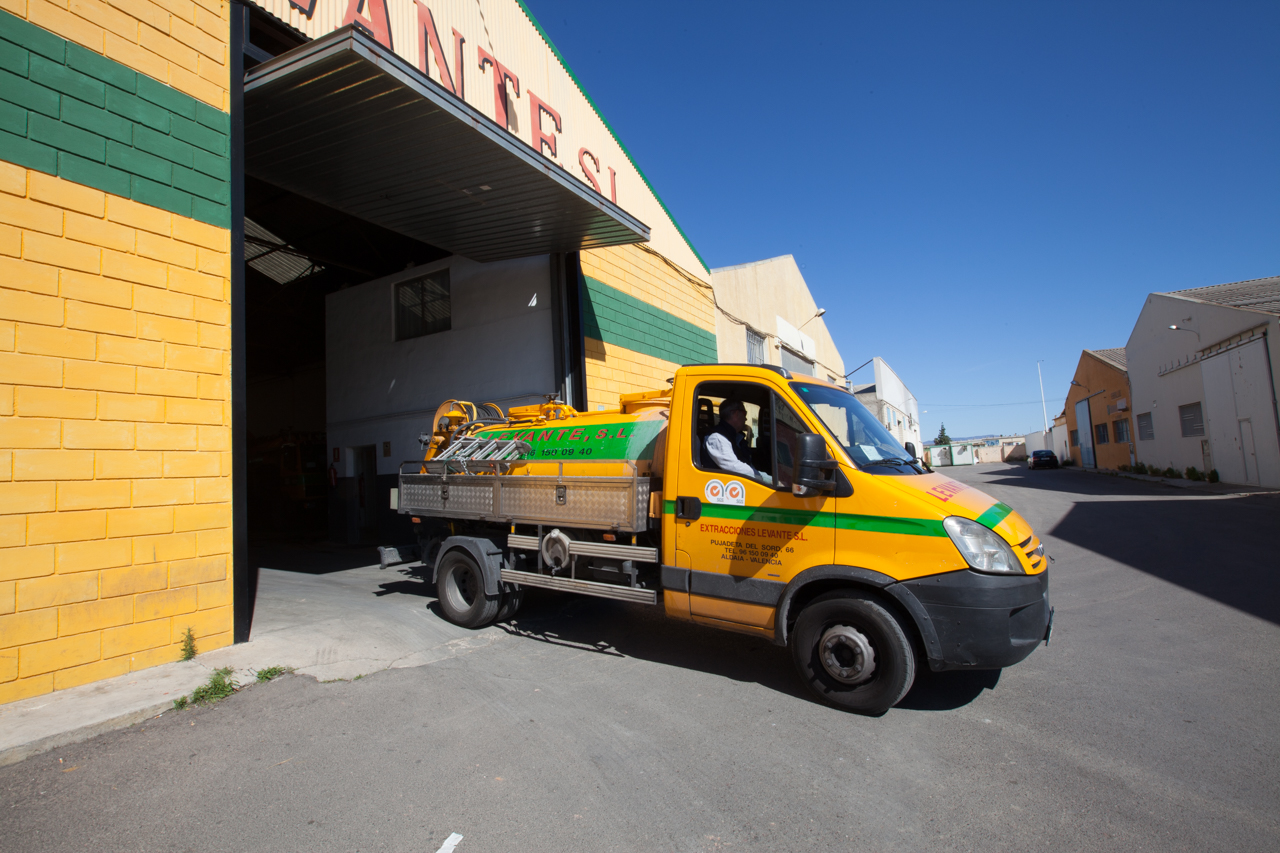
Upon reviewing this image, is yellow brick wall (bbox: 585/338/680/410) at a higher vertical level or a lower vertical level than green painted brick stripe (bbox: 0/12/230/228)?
lower

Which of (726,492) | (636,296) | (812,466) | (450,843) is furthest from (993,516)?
(636,296)

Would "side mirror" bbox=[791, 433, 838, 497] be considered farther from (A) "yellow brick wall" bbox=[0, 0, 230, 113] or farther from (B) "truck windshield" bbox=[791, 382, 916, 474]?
(A) "yellow brick wall" bbox=[0, 0, 230, 113]

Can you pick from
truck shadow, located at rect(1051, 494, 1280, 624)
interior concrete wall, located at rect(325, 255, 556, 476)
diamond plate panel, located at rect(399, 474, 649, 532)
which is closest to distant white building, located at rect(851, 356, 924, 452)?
truck shadow, located at rect(1051, 494, 1280, 624)

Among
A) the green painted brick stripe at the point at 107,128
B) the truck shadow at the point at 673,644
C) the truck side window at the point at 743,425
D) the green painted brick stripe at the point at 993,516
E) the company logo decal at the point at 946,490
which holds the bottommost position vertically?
the truck shadow at the point at 673,644

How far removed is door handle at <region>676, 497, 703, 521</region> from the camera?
16.0 ft

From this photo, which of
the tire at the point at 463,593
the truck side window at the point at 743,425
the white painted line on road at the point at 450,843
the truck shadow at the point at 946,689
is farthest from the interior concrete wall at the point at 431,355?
the white painted line on road at the point at 450,843

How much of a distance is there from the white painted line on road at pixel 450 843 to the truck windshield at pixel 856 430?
3.28m

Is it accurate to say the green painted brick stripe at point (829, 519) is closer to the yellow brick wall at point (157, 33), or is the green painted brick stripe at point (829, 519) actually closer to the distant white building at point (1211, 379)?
→ the yellow brick wall at point (157, 33)

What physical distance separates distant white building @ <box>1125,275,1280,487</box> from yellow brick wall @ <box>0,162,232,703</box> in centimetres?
2467

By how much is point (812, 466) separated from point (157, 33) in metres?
6.71

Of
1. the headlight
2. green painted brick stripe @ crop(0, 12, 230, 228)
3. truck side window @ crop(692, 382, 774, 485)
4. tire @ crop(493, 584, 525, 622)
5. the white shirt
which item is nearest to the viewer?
the headlight

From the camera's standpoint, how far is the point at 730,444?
4.97 m

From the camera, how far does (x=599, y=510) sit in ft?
17.7

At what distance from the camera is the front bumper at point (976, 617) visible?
12.5 ft
